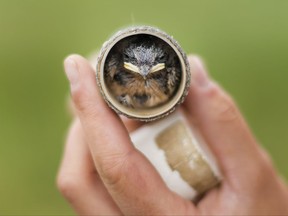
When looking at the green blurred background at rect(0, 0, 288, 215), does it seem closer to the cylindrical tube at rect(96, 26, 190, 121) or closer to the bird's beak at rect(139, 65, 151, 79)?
the cylindrical tube at rect(96, 26, 190, 121)

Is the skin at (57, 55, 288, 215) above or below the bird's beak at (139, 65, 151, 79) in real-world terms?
below

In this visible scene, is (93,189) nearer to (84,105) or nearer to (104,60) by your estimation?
(84,105)

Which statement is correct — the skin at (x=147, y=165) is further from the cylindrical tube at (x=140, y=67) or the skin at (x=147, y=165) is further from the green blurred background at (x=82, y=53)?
the green blurred background at (x=82, y=53)

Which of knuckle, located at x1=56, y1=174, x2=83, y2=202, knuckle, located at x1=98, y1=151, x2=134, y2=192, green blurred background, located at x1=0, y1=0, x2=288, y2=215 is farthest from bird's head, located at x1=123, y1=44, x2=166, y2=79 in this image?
green blurred background, located at x1=0, y1=0, x2=288, y2=215

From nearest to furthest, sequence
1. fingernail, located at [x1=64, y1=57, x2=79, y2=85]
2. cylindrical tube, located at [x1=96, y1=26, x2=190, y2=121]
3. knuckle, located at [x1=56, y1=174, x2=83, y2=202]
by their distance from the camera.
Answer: cylindrical tube, located at [x1=96, y1=26, x2=190, y2=121] < fingernail, located at [x1=64, y1=57, x2=79, y2=85] < knuckle, located at [x1=56, y1=174, x2=83, y2=202]

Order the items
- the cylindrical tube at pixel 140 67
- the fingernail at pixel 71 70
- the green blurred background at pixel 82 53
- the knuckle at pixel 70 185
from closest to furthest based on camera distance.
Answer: the cylindrical tube at pixel 140 67
the fingernail at pixel 71 70
the knuckle at pixel 70 185
the green blurred background at pixel 82 53

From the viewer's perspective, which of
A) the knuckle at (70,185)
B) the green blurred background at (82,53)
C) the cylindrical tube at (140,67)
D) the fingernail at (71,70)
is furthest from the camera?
the green blurred background at (82,53)

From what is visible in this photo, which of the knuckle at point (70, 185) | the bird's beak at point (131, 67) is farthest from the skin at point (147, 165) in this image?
the bird's beak at point (131, 67)

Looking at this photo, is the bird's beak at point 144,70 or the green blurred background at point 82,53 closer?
the bird's beak at point 144,70

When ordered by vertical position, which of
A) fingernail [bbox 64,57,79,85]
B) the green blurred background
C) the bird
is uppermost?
fingernail [bbox 64,57,79,85]
